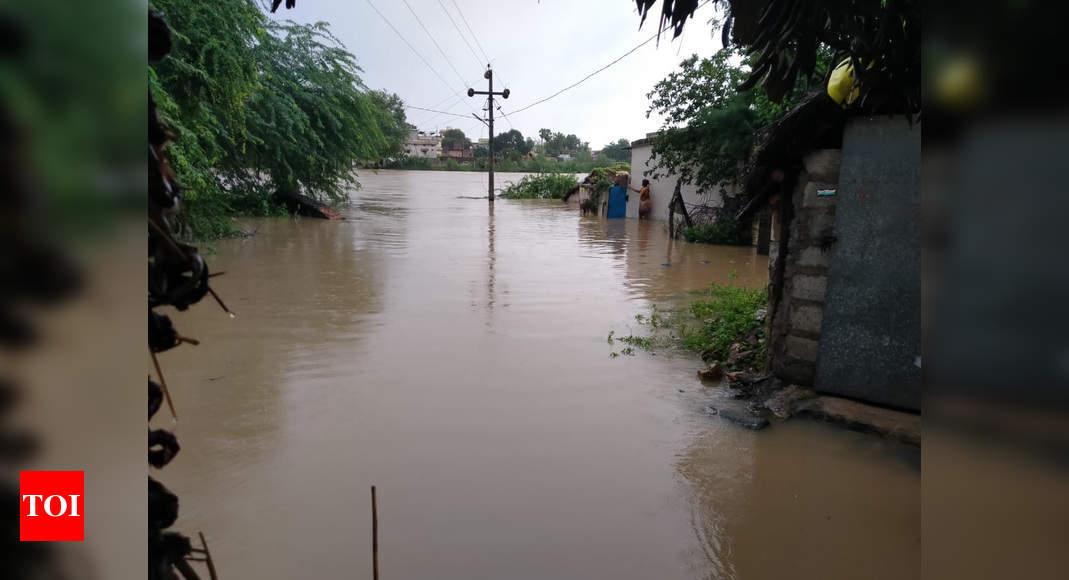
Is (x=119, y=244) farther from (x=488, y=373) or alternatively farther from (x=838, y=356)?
(x=488, y=373)

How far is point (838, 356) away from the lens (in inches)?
196

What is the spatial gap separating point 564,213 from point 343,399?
2190cm

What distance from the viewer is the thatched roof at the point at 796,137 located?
4840 mm

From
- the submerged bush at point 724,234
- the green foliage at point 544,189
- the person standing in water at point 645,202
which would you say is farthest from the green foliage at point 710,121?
the green foliage at point 544,189

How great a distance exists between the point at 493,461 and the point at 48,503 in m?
3.78

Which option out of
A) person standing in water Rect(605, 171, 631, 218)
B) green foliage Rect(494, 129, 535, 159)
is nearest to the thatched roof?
person standing in water Rect(605, 171, 631, 218)

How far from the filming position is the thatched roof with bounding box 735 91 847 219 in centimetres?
484

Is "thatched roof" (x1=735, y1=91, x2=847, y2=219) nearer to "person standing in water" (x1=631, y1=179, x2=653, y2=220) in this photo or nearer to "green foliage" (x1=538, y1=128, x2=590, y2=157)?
"person standing in water" (x1=631, y1=179, x2=653, y2=220)

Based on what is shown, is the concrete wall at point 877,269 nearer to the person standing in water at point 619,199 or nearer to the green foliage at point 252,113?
the green foliage at point 252,113

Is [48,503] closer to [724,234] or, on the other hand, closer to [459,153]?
[724,234]

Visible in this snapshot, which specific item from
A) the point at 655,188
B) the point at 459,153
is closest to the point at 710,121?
the point at 655,188

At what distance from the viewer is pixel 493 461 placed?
14.1ft

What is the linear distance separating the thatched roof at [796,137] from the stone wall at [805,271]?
104 mm

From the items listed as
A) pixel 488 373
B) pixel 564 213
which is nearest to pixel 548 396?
pixel 488 373
